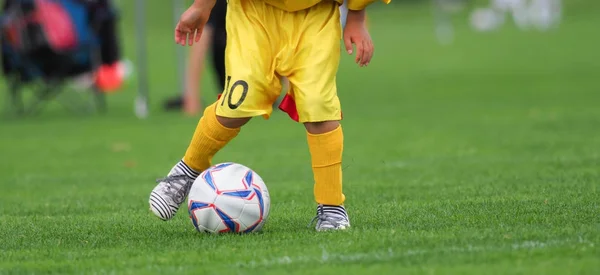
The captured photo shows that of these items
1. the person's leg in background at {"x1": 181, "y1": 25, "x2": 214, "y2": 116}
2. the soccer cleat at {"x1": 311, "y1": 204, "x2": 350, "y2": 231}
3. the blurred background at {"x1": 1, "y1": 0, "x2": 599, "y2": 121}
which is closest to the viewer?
the soccer cleat at {"x1": 311, "y1": 204, "x2": 350, "y2": 231}

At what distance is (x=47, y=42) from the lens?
12953 mm

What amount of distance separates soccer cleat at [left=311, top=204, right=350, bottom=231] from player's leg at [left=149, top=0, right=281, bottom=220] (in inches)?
19.1

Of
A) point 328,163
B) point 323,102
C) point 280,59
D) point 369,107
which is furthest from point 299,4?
point 369,107

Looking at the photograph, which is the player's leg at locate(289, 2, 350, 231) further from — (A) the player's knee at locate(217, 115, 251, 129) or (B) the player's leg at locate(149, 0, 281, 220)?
(A) the player's knee at locate(217, 115, 251, 129)

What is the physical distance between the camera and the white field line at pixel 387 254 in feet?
13.4

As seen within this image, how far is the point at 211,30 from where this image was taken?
1254cm

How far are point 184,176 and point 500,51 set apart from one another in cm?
1975

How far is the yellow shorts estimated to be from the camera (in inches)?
188

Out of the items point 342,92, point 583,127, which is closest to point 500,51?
point 342,92

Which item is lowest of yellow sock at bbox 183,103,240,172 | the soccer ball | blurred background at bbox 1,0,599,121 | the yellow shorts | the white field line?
blurred background at bbox 1,0,599,121

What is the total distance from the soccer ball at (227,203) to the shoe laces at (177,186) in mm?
181

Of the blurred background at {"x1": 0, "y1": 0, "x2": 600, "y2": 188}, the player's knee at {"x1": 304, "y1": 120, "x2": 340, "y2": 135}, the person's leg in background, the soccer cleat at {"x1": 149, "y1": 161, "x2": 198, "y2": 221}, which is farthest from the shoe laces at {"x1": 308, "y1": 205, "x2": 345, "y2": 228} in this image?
the person's leg in background

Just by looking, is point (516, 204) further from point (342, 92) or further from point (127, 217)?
point (342, 92)

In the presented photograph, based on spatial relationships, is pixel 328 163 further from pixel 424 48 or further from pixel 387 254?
pixel 424 48
